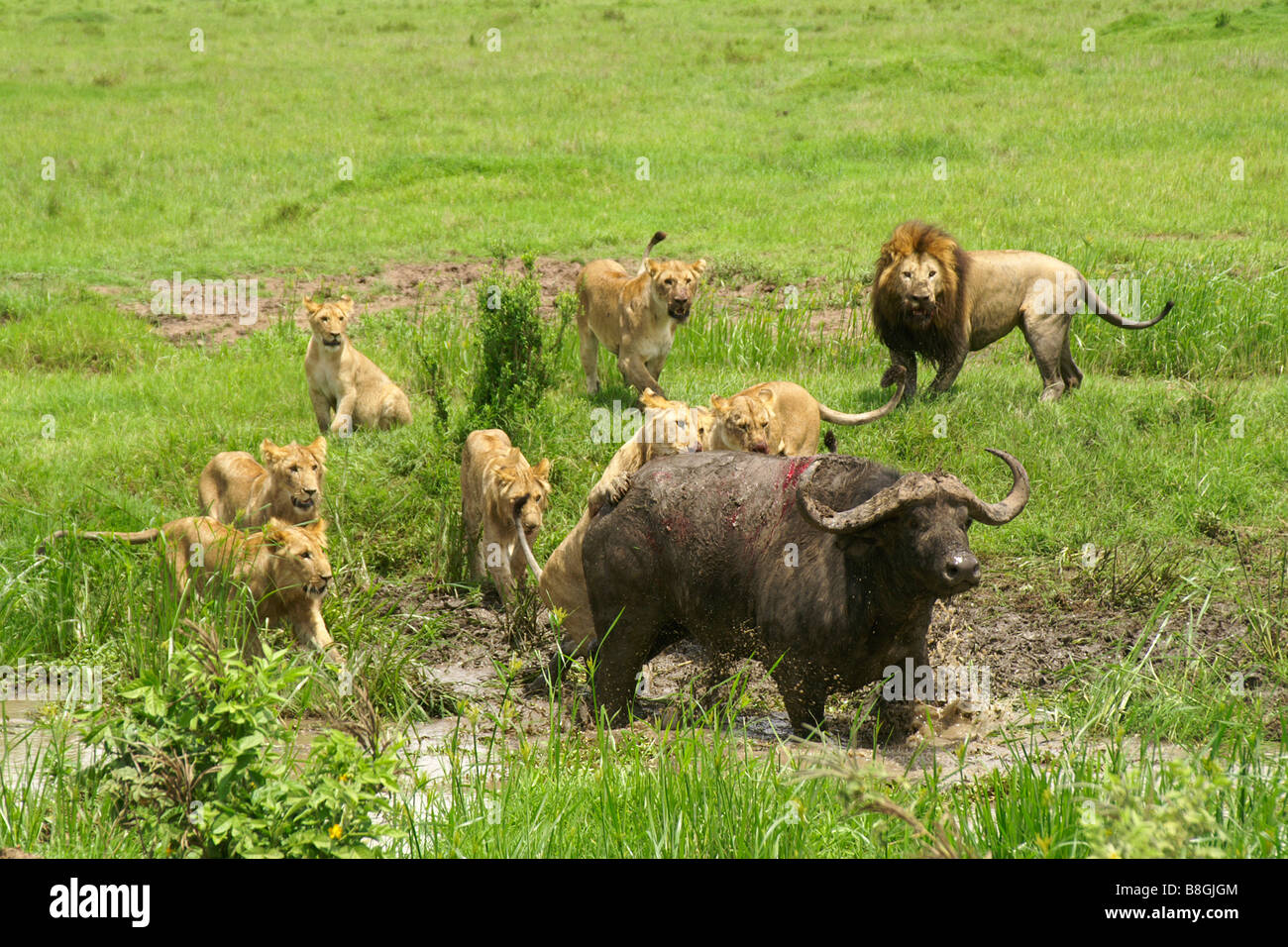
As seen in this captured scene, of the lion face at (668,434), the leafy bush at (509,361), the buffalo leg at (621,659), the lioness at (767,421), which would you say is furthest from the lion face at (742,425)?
the leafy bush at (509,361)

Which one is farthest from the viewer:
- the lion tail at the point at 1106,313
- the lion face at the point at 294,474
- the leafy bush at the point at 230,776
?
Answer: the lion tail at the point at 1106,313

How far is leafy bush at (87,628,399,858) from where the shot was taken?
3.97m

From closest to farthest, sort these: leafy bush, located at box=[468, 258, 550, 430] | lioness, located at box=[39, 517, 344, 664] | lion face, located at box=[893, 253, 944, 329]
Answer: lioness, located at box=[39, 517, 344, 664], leafy bush, located at box=[468, 258, 550, 430], lion face, located at box=[893, 253, 944, 329]

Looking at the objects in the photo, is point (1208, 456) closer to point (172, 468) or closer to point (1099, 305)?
point (1099, 305)

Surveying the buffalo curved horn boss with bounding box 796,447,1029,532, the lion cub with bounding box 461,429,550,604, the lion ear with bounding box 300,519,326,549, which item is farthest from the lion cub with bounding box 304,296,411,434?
the buffalo curved horn boss with bounding box 796,447,1029,532

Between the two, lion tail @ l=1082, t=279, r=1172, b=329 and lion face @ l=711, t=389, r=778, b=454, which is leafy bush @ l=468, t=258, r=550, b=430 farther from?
lion tail @ l=1082, t=279, r=1172, b=329

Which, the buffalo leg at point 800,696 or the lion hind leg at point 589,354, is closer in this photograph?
the buffalo leg at point 800,696

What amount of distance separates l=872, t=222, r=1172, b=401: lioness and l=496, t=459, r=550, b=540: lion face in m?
3.93

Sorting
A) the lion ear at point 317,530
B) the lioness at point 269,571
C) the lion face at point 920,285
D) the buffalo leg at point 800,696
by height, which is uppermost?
the lion face at point 920,285

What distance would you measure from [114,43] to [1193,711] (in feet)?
100

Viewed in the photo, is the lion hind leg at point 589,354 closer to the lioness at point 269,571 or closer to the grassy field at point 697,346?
the grassy field at point 697,346

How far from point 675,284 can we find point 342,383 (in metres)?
2.87

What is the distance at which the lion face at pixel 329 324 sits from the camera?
10781mm

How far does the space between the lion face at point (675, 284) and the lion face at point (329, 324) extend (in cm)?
257
